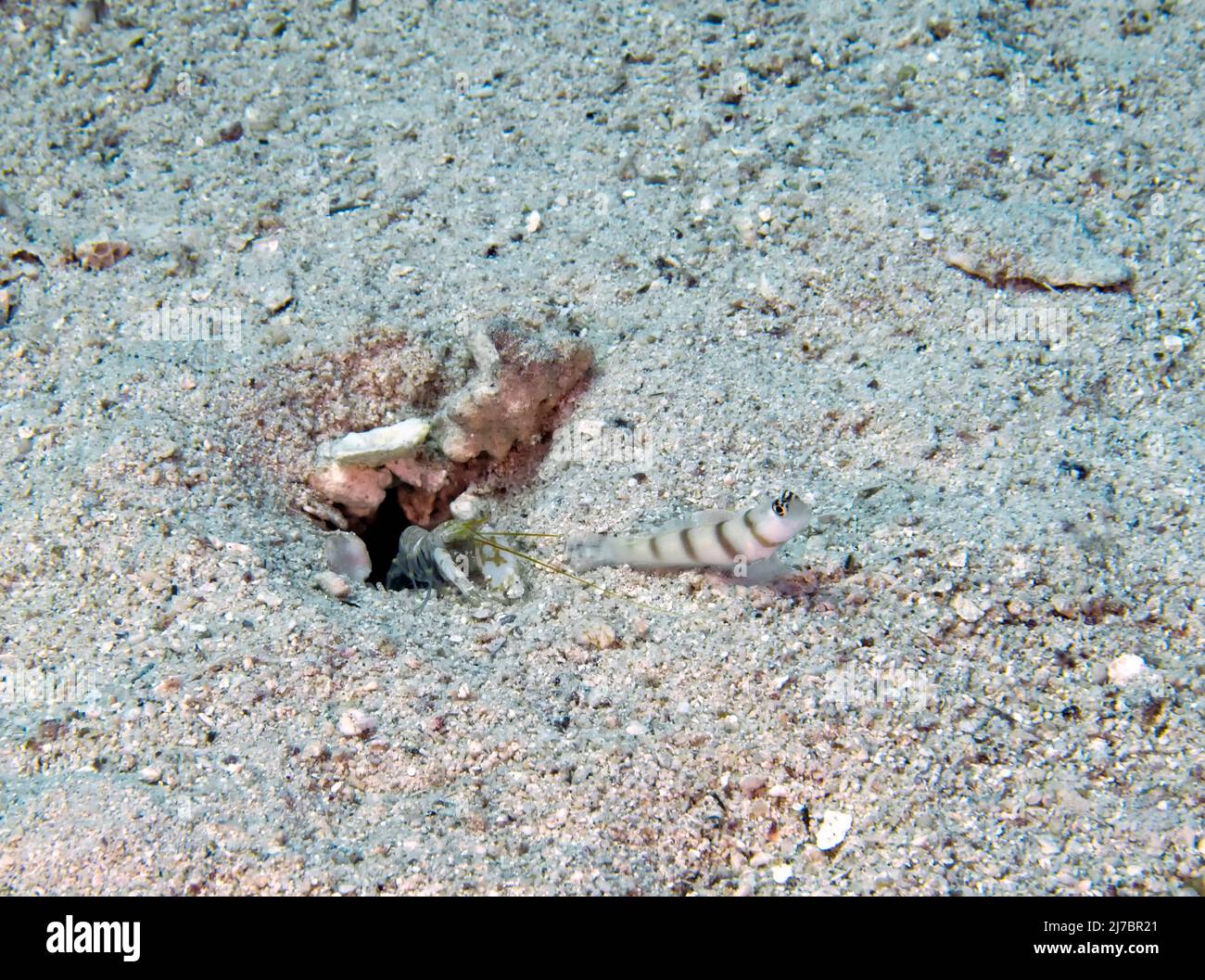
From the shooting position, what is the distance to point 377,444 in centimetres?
335

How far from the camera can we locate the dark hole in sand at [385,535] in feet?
12.3

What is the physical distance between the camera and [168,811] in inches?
87.9

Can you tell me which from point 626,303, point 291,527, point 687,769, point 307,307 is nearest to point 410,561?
point 291,527

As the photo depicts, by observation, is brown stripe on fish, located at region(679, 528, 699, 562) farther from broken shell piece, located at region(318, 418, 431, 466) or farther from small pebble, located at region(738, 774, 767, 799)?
broken shell piece, located at region(318, 418, 431, 466)

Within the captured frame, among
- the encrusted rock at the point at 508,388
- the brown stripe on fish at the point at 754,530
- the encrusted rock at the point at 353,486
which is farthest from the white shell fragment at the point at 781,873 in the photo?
the encrusted rock at the point at 353,486

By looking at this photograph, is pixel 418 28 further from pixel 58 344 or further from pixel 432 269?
pixel 58 344

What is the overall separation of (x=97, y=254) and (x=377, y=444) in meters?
1.75

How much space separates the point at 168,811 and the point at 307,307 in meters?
2.19

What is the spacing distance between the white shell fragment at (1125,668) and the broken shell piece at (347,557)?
2546 millimetres

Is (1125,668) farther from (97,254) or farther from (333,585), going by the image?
(97,254)

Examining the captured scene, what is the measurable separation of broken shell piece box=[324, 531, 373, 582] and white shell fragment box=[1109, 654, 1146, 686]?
100 inches

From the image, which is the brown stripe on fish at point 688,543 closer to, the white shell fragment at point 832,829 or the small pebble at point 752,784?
the small pebble at point 752,784

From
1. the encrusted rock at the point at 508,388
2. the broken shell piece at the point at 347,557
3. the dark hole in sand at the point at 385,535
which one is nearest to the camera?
the broken shell piece at the point at 347,557

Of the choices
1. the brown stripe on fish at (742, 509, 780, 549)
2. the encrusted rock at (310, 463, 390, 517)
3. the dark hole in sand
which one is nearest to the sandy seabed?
the encrusted rock at (310, 463, 390, 517)
